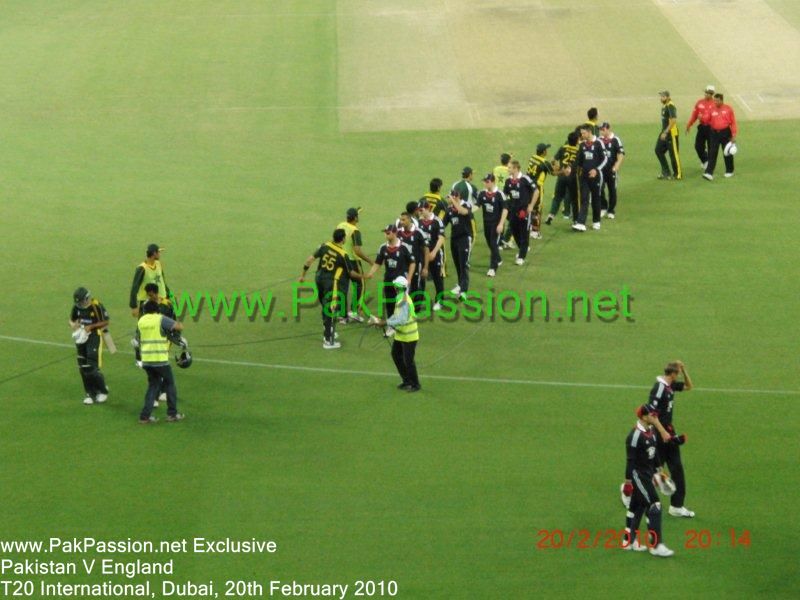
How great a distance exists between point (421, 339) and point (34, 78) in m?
20.6

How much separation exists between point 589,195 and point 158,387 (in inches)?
451

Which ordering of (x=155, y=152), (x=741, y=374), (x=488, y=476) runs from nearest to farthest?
(x=488, y=476), (x=741, y=374), (x=155, y=152)

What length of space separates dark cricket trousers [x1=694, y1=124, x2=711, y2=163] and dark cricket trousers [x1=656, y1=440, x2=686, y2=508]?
49.9 feet

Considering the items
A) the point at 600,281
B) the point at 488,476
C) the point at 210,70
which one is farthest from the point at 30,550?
the point at 210,70

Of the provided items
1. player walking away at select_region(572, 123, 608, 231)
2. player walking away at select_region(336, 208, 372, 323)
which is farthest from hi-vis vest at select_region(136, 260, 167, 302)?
player walking away at select_region(572, 123, 608, 231)

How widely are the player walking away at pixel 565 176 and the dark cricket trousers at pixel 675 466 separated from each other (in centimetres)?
1102

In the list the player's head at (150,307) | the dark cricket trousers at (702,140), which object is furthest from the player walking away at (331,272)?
the dark cricket trousers at (702,140)

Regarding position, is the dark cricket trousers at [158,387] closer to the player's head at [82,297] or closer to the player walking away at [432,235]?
the player's head at [82,297]

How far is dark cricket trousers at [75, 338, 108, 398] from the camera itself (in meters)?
19.0

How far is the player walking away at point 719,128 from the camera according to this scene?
95.9 feet

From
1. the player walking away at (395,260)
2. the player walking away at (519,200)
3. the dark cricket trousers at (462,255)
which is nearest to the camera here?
the player walking away at (395,260)

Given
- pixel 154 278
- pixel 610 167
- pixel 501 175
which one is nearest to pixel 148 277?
pixel 154 278

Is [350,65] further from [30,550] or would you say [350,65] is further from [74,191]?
[30,550]

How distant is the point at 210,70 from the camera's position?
3788 centimetres
